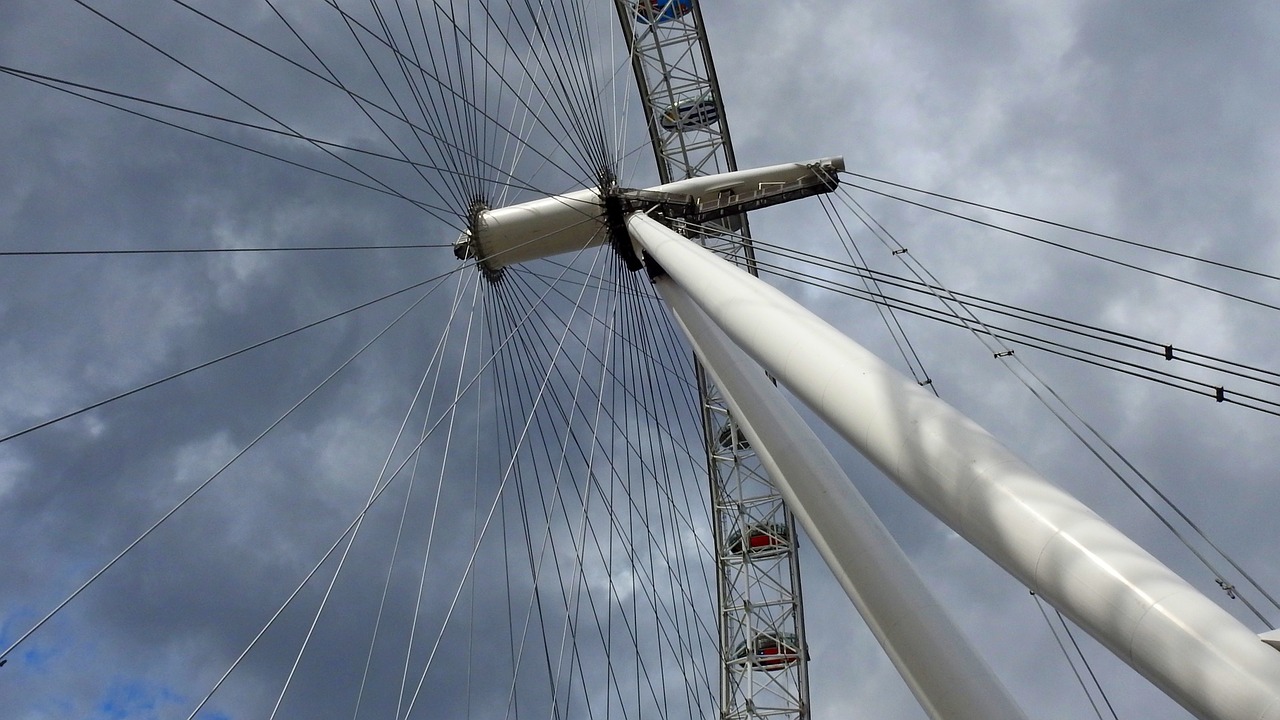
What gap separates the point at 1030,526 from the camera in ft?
19.1

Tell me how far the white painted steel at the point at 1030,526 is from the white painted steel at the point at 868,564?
231cm

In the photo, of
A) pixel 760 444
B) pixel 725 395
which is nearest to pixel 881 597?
pixel 760 444

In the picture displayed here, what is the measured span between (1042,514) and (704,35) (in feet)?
77.1

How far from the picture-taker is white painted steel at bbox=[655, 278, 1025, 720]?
888 centimetres

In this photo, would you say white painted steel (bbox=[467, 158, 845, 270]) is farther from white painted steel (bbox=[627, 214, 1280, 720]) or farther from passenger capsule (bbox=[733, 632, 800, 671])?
passenger capsule (bbox=[733, 632, 800, 671])

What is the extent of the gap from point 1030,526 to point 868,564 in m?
4.22

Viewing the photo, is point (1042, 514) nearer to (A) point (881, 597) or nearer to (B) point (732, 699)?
Answer: (A) point (881, 597)

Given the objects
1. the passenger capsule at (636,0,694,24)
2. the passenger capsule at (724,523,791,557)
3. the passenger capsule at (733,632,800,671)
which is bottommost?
the passenger capsule at (733,632,800,671)

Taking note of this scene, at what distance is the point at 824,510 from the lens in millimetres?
10453

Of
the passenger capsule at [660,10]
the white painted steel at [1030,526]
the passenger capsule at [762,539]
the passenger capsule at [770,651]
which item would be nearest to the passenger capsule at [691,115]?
the passenger capsule at [660,10]

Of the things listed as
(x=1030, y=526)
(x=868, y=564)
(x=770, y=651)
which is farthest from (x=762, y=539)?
(x=1030, y=526)

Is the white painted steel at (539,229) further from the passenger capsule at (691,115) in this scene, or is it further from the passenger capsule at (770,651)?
the passenger capsule at (770,651)

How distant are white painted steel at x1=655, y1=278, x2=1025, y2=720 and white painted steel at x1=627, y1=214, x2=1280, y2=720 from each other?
2309 millimetres

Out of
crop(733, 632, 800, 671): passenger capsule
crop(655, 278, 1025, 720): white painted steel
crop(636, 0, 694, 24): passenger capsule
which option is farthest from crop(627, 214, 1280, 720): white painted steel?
crop(733, 632, 800, 671): passenger capsule
